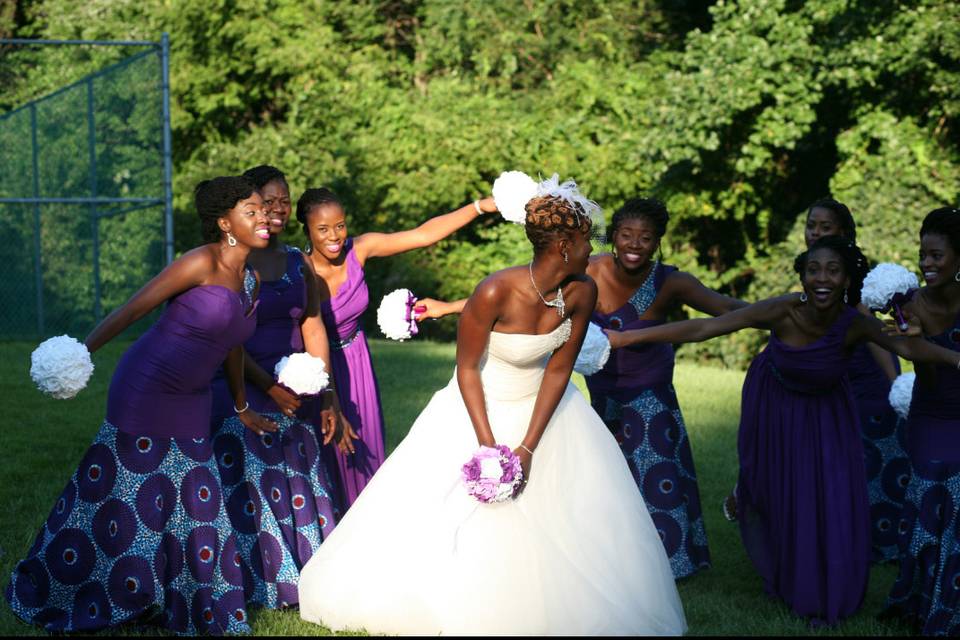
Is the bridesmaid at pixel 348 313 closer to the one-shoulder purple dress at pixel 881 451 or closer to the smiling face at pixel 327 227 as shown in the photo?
the smiling face at pixel 327 227

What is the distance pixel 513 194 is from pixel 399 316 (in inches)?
38.0

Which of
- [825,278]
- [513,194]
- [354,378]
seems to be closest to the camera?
[513,194]

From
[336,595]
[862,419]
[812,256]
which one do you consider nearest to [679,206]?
[862,419]

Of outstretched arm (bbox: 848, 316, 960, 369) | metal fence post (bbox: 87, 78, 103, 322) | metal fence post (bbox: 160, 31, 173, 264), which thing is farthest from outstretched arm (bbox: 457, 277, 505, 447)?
metal fence post (bbox: 87, 78, 103, 322)

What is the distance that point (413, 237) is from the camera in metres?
8.05

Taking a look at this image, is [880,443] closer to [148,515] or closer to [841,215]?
[841,215]

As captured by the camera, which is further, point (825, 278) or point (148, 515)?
point (825, 278)

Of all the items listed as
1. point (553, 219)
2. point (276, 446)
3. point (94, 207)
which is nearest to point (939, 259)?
point (553, 219)

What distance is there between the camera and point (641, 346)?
24.8ft

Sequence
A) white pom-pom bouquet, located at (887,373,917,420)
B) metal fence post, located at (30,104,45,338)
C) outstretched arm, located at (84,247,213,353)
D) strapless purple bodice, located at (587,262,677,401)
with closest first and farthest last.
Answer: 1. outstretched arm, located at (84,247,213,353)
2. white pom-pom bouquet, located at (887,373,917,420)
3. strapless purple bodice, located at (587,262,677,401)
4. metal fence post, located at (30,104,45,338)

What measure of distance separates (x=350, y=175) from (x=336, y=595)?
16558mm

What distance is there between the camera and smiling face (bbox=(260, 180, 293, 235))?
6.91 meters

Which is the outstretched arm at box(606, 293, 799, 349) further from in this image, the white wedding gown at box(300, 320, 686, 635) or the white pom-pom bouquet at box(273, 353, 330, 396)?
the white pom-pom bouquet at box(273, 353, 330, 396)

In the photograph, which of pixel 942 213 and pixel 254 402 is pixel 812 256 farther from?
pixel 254 402
